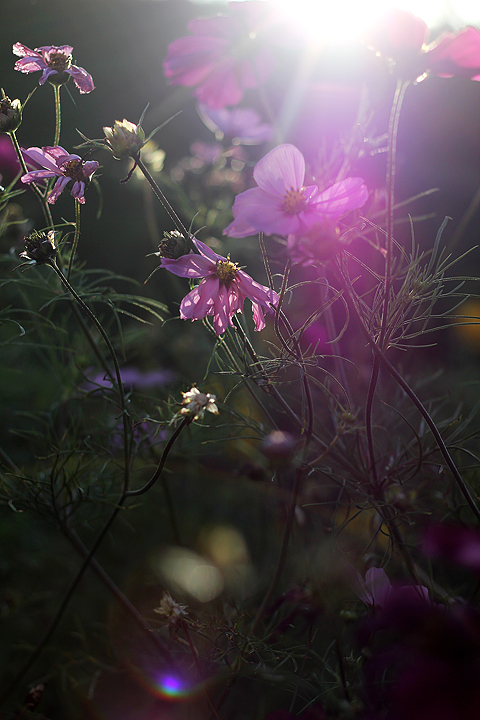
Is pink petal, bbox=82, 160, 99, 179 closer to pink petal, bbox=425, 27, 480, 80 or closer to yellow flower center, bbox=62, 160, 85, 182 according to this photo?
yellow flower center, bbox=62, 160, 85, 182

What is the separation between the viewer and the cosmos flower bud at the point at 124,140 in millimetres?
312

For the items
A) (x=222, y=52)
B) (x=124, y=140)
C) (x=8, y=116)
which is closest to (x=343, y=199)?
(x=124, y=140)

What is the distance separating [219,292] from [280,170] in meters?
0.09

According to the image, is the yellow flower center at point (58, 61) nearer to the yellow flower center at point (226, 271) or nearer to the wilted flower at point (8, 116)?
the wilted flower at point (8, 116)

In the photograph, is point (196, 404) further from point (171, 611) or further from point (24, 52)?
point (24, 52)

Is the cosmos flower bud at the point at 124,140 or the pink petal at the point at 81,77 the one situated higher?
the pink petal at the point at 81,77

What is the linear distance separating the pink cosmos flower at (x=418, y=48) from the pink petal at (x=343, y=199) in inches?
3.0

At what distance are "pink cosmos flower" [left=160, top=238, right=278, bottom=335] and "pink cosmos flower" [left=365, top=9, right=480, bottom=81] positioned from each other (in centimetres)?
16

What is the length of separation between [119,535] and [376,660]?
673mm

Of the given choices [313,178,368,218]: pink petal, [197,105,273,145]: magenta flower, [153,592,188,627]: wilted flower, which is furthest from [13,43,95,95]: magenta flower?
[197,105,273,145]: magenta flower

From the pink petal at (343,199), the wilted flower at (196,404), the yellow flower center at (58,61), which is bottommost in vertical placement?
the wilted flower at (196,404)

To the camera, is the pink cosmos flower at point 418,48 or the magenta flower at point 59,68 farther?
the magenta flower at point 59,68

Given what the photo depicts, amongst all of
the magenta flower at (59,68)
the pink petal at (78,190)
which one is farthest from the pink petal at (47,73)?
the pink petal at (78,190)

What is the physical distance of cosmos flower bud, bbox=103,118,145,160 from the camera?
1.02 feet
